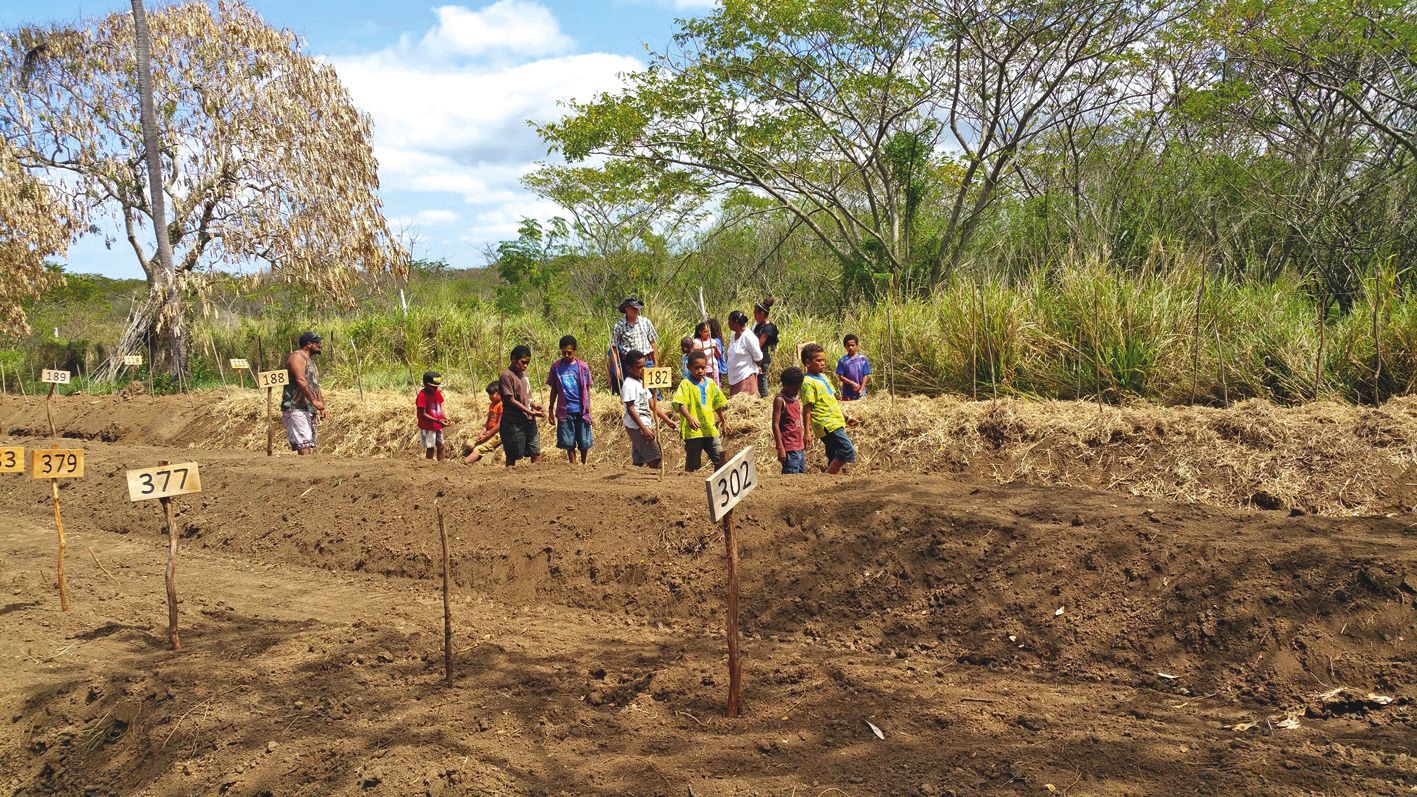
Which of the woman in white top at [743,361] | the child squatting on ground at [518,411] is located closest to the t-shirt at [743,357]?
the woman in white top at [743,361]

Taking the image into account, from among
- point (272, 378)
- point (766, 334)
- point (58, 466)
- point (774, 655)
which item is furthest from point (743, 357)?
point (58, 466)

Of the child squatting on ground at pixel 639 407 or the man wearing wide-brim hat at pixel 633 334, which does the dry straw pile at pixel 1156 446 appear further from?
the child squatting on ground at pixel 639 407

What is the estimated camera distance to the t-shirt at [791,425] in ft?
24.4

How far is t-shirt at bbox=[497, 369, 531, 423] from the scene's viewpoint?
8422 millimetres

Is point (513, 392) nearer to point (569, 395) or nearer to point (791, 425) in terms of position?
point (569, 395)

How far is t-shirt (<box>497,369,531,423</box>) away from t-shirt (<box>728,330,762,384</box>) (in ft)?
9.93

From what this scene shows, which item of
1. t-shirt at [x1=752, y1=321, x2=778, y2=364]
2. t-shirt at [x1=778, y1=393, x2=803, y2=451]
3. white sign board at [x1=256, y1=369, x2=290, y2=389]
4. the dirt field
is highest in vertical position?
t-shirt at [x1=752, y1=321, x2=778, y2=364]

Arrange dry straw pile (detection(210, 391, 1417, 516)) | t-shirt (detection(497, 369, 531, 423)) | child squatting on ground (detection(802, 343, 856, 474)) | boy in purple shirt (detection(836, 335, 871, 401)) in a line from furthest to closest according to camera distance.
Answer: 1. boy in purple shirt (detection(836, 335, 871, 401))
2. t-shirt (detection(497, 369, 531, 423))
3. child squatting on ground (detection(802, 343, 856, 474))
4. dry straw pile (detection(210, 391, 1417, 516))

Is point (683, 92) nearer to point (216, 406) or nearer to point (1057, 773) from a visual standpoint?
point (216, 406)

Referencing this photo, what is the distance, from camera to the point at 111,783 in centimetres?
372

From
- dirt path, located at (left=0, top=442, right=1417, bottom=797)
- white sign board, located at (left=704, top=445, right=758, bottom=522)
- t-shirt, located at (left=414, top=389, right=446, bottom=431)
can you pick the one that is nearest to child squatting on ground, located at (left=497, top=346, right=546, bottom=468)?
t-shirt, located at (left=414, top=389, right=446, bottom=431)

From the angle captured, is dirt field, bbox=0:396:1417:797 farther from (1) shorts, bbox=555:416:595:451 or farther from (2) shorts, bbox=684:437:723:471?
(1) shorts, bbox=555:416:595:451

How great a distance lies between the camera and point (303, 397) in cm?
1002

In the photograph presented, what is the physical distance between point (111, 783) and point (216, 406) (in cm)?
1374
